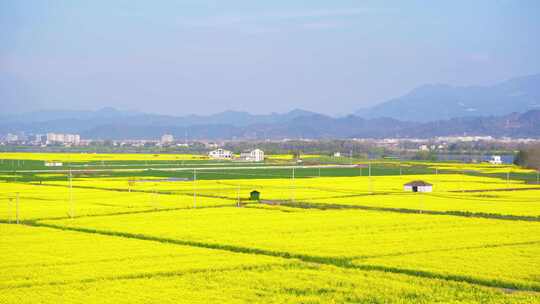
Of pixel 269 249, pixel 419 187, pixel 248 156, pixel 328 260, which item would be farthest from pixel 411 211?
pixel 248 156

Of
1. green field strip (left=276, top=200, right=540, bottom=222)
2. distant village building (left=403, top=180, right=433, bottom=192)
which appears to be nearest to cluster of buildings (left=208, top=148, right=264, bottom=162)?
distant village building (left=403, top=180, right=433, bottom=192)

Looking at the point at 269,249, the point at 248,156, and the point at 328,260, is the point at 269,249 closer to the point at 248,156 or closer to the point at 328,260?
the point at 328,260

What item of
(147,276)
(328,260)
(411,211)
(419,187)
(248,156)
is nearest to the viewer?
(147,276)

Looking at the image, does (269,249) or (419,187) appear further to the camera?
(419,187)

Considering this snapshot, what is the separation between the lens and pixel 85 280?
17.6 meters

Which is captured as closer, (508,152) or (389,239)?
(389,239)

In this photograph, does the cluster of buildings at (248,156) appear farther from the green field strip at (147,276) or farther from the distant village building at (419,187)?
the green field strip at (147,276)

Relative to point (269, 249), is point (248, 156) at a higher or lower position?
higher

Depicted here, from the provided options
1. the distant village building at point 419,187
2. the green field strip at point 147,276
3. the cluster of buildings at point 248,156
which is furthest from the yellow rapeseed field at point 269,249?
the cluster of buildings at point 248,156

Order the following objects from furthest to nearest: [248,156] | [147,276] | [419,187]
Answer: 1. [248,156]
2. [419,187]
3. [147,276]

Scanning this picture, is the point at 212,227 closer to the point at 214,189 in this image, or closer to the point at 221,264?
the point at 221,264

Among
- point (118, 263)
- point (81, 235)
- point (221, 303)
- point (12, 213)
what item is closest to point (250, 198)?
point (12, 213)

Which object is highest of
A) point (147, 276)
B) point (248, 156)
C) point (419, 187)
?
point (248, 156)

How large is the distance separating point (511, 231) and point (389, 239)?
5.25 meters
